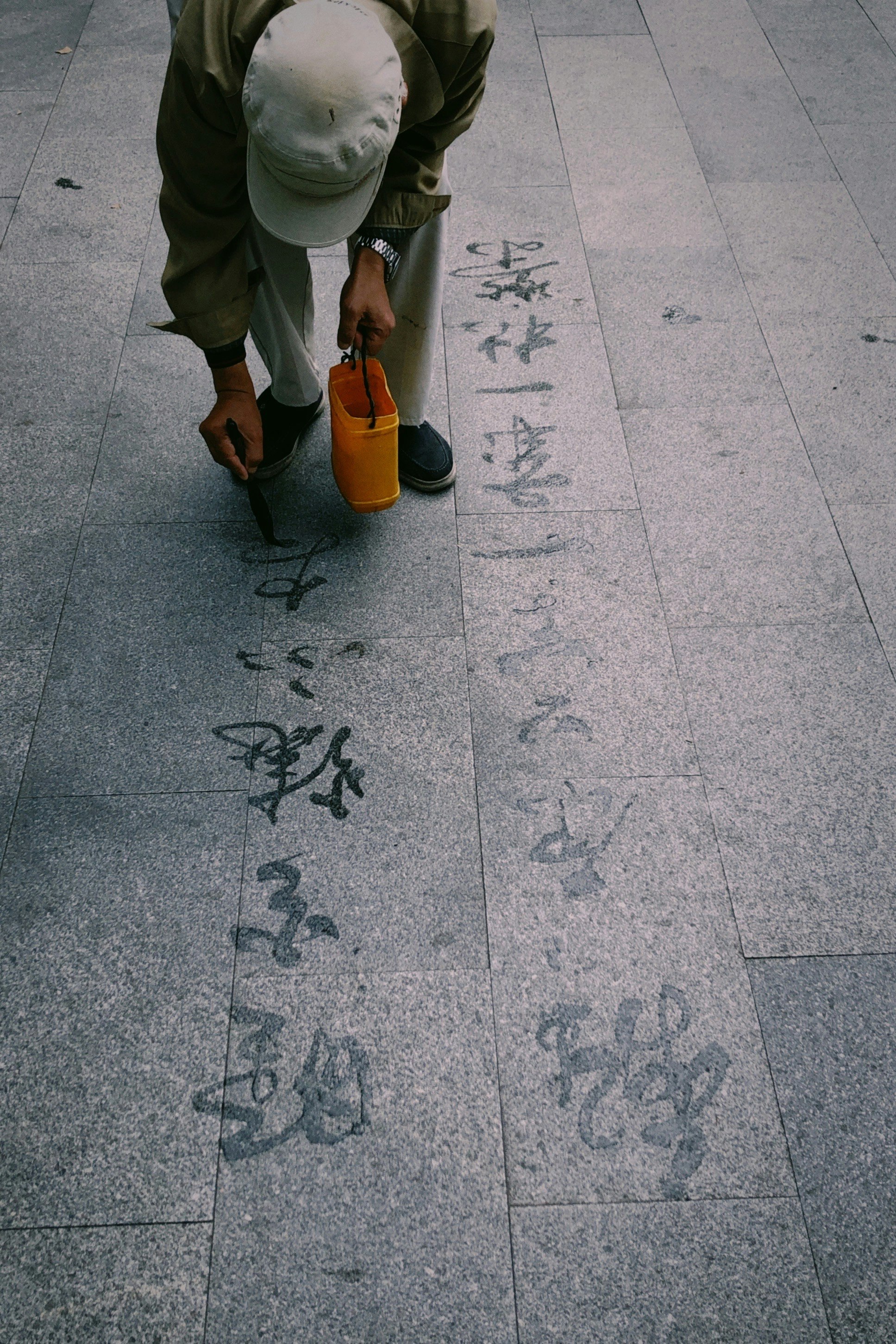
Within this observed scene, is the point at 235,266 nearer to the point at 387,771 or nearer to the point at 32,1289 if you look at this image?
the point at 387,771

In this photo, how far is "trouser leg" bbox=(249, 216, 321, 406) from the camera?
98.8 inches

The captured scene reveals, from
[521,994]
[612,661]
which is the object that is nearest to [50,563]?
[612,661]

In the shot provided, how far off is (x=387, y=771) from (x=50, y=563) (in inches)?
45.9

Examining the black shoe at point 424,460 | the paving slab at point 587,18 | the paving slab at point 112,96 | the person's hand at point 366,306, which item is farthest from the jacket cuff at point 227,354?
the paving slab at point 587,18

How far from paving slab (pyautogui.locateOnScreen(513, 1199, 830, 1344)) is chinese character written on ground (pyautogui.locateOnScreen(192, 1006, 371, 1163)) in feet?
1.18

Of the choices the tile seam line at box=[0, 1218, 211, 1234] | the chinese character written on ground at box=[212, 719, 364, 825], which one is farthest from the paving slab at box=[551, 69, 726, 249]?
the tile seam line at box=[0, 1218, 211, 1234]

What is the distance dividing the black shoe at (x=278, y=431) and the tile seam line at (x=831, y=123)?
62.3 inches

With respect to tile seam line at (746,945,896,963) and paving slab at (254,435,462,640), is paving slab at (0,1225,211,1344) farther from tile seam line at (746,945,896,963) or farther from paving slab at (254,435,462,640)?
paving slab at (254,435,462,640)

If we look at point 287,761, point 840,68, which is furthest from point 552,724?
point 840,68

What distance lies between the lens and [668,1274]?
1.71 metres

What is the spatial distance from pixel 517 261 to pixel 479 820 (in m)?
2.35

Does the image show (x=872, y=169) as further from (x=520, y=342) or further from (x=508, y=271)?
(x=520, y=342)

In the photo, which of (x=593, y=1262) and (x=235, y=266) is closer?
(x=593, y=1262)

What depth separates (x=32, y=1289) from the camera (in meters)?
1.70
